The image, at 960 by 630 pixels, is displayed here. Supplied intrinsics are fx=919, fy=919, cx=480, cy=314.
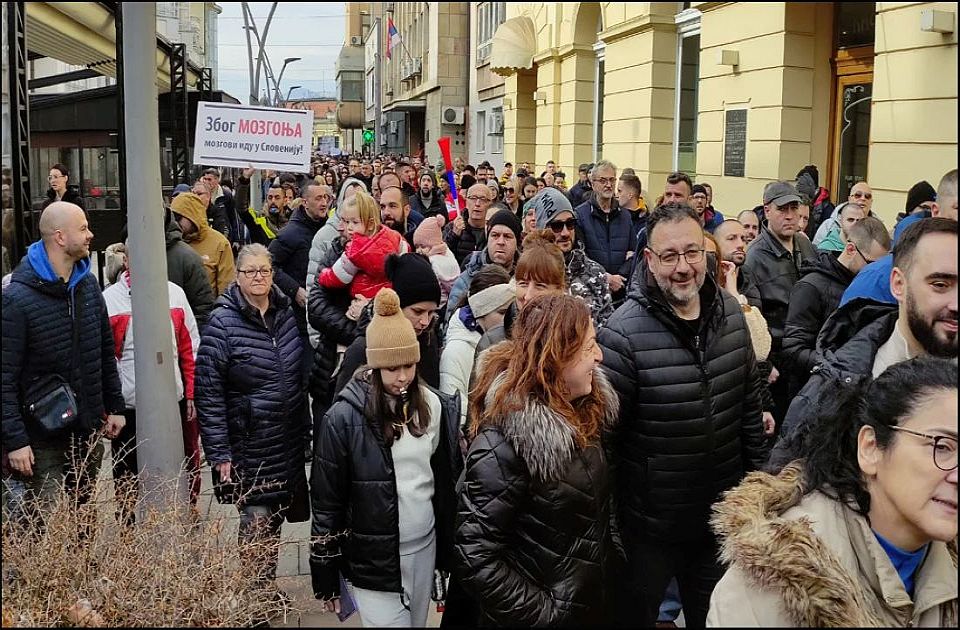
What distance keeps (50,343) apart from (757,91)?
34.5 ft

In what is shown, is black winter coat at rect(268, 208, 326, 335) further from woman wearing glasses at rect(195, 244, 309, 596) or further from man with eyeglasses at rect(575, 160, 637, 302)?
woman wearing glasses at rect(195, 244, 309, 596)

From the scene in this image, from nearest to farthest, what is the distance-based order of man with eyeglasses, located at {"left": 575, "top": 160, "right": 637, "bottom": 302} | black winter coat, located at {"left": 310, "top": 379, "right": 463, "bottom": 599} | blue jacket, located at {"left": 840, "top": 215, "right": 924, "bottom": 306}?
blue jacket, located at {"left": 840, "top": 215, "right": 924, "bottom": 306} → black winter coat, located at {"left": 310, "top": 379, "right": 463, "bottom": 599} → man with eyeglasses, located at {"left": 575, "top": 160, "right": 637, "bottom": 302}

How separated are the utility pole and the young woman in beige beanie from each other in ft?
3.01

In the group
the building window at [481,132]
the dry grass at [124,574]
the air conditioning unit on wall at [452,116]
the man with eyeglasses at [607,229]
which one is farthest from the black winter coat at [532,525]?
the air conditioning unit on wall at [452,116]

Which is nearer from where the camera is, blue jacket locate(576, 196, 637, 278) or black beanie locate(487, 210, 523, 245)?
black beanie locate(487, 210, 523, 245)

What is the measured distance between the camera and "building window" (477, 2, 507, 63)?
96.9ft

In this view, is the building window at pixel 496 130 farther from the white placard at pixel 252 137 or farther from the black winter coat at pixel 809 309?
the black winter coat at pixel 809 309

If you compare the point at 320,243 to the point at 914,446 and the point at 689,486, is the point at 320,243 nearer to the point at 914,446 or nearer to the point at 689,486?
the point at 689,486

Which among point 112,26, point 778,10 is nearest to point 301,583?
point 112,26

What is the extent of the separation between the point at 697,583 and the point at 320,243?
3.74 meters

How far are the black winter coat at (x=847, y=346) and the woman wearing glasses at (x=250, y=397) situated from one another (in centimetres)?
245

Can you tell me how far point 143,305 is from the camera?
4.43 metres

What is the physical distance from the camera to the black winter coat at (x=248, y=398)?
4445 millimetres

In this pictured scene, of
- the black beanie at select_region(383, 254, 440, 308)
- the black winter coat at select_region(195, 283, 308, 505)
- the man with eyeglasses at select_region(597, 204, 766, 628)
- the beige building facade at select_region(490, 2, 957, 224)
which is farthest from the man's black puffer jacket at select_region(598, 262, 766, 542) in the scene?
the beige building facade at select_region(490, 2, 957, 224)
